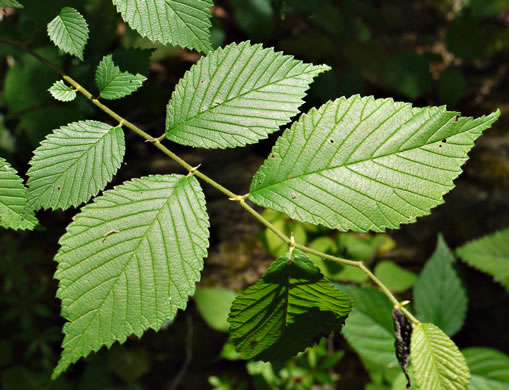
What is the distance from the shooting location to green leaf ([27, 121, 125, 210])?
3.38 ft

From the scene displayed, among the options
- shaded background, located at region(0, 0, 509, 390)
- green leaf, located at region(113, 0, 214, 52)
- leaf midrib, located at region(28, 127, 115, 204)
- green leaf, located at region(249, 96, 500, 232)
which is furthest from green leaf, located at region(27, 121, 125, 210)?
shaded background, located at region(0, 0, 509, 390)

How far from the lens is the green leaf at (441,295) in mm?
1860

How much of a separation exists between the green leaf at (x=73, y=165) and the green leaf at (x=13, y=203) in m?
0.02

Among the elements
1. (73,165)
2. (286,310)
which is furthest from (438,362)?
(73,165)

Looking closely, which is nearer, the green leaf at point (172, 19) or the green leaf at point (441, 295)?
the green leaf at point (172, 19)

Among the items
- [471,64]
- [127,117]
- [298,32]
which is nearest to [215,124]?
[127,117]

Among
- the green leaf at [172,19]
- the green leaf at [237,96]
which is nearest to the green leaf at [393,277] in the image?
the green leaf at [237,96]

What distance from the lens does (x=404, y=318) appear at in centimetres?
102

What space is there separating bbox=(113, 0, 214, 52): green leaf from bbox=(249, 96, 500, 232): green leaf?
35 cm

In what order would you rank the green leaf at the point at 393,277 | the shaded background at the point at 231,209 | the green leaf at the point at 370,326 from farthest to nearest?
the shaded background at the point at 231,209
the green leaf at the point at 393,277
the green leaf at the point at 370,326

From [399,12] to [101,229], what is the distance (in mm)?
2682

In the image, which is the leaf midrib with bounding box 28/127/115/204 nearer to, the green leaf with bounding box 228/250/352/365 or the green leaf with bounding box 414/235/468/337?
the green leaf with bounding box 228/250/352/365

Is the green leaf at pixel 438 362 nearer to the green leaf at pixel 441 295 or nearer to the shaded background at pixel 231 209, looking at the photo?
the green leaf at pixel 441 295

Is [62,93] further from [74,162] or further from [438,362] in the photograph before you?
[438,362]
